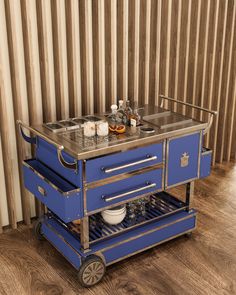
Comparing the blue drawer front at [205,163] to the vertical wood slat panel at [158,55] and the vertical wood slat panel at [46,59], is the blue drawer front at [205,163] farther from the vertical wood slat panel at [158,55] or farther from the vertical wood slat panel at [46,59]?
the vertical wood slat panel at [46,59]

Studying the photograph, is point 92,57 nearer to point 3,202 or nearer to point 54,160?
point 54,160

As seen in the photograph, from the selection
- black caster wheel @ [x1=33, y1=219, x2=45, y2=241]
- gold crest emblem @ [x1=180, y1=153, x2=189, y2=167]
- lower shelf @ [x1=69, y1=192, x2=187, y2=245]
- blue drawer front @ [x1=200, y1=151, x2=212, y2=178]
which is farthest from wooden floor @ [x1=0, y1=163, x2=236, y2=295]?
gold crest emblem @ [x1=180, y1=153, x2=189, y2=167]

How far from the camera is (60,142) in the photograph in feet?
7.70

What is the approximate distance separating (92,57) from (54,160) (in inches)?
33.3

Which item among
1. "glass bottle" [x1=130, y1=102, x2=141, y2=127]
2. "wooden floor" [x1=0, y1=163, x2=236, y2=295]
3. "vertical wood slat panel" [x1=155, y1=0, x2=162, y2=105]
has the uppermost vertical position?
"vertical wood slat panel" [x1=155, y1=0, x2=162, y2=105]

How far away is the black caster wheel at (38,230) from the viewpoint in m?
2.82

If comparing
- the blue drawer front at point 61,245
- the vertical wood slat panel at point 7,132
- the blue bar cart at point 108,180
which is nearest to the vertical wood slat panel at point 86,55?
the blue bar cart at point 108,180

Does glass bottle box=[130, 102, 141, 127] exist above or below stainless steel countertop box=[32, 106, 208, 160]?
above

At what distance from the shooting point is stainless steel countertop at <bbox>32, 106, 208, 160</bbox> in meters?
2.26

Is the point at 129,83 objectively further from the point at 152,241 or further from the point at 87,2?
the point at 152,241

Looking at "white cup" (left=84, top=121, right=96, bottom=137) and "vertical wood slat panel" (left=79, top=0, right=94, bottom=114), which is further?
"vertical wood slat panel" (left=79, top=0, right=94, bottom=114)

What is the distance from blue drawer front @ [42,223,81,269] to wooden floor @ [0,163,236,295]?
0.09 meters

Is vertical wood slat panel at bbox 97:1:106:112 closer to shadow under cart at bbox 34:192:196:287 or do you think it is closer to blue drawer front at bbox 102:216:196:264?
shadow under cart at bbox 34:192:196:287

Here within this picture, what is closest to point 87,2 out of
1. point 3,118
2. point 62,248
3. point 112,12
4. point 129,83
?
point 112,12
